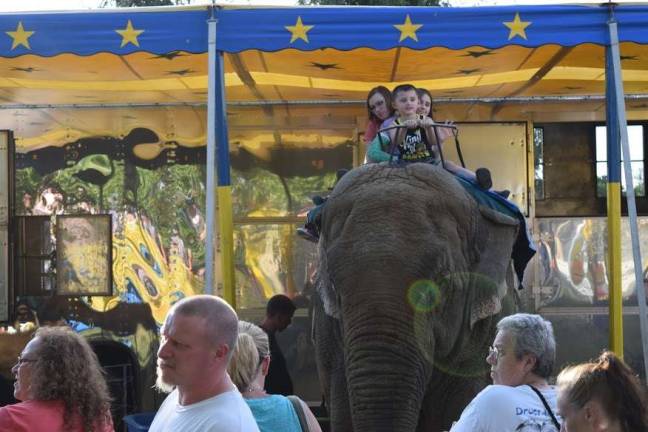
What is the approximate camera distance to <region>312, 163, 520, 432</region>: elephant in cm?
632

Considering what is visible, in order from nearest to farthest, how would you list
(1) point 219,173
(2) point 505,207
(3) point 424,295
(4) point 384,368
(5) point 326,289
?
(4) point 384,368 < (3) point 424,295 < (5) point 326,289 < (1) point 219,173 < (2) point 505,207

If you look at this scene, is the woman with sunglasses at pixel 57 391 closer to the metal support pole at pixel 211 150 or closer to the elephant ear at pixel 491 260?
the metal support pole at pixel 211 150

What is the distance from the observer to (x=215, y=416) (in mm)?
3656

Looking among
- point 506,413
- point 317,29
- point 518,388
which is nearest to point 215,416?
point 506,413

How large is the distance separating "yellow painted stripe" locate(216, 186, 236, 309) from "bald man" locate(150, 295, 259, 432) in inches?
145

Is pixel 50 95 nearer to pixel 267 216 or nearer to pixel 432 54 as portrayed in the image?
pixel 267 216

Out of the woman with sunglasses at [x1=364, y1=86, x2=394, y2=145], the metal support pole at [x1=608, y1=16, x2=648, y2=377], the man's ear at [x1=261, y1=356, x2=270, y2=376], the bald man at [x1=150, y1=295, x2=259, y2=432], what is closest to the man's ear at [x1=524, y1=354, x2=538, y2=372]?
the man's ear at [x1=261, y1=356, x2=270, y2=376]

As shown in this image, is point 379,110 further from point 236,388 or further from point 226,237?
point 236,388

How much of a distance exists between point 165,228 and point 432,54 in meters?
2.89

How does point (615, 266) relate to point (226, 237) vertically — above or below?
below

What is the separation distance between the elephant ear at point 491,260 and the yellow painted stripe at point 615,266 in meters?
0.66

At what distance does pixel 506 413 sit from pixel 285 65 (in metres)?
4.91

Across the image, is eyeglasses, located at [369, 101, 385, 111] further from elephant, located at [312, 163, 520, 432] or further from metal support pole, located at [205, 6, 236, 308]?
metal support pole, located at [205, 6, 236, 308]

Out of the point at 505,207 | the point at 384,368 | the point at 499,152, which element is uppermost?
the point at 499,152
